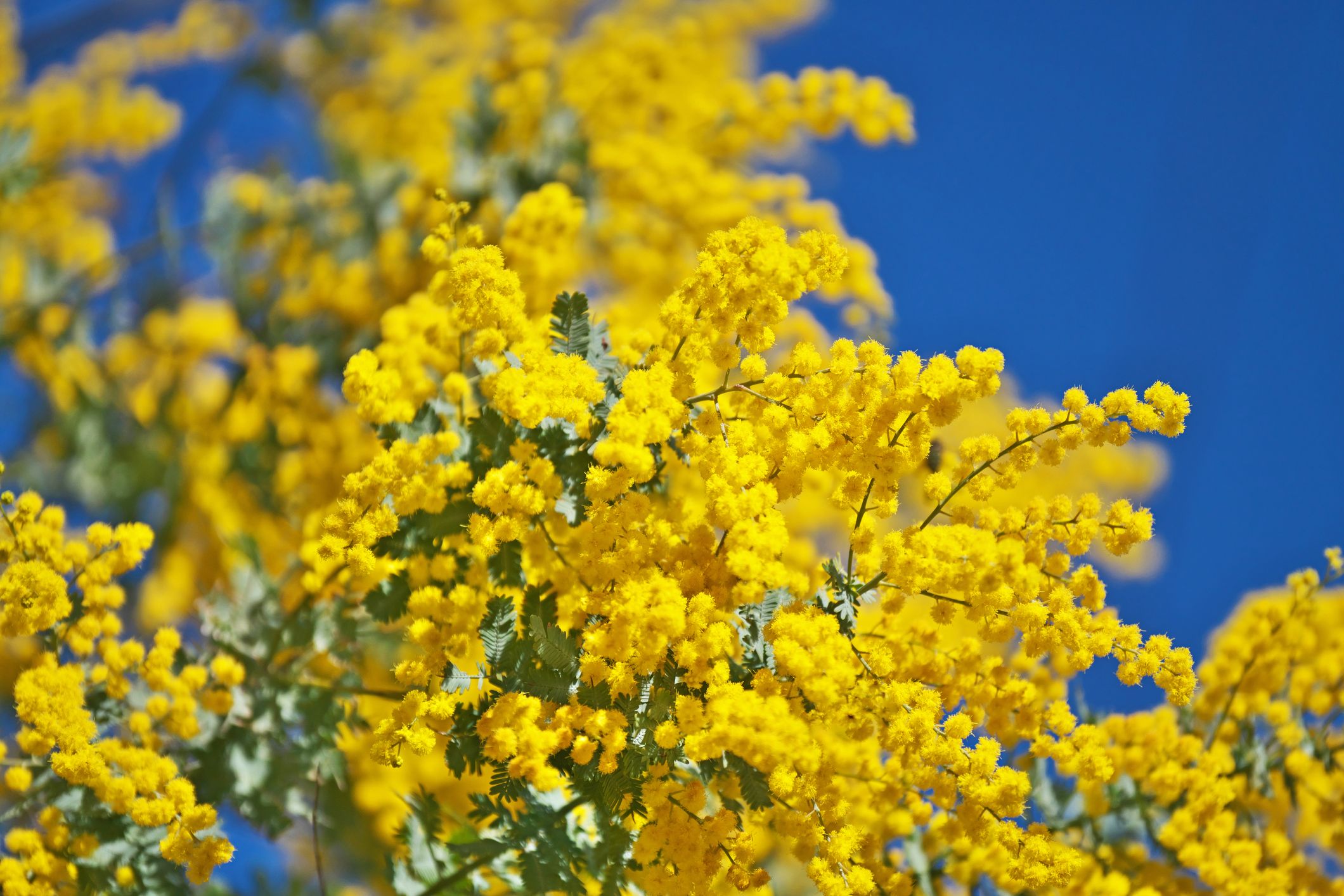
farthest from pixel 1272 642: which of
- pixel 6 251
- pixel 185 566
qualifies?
pixel 6 251

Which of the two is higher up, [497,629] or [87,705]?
[87,705]

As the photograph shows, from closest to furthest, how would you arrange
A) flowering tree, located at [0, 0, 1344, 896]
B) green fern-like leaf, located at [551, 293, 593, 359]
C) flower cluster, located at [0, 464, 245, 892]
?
flowering tree, located at [0, 0, 1344, 896] → flower cluster, located at [0, 464, 245, 892] → green fern-like leaf, located at [551, 293, 593, 359]

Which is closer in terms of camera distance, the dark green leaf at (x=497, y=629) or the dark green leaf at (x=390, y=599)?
the dark green leaf at (x=497, y=629)

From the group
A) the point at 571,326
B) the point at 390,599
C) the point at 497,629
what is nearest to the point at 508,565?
the point at 497,629

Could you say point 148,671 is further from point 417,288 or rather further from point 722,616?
point 417,288

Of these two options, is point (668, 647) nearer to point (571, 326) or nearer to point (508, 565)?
point (508, 565)

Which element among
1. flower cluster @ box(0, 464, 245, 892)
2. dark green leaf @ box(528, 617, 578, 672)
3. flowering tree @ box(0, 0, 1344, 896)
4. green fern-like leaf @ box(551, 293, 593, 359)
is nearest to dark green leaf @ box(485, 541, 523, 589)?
flowering tree @ box(0, 0, 1344, 896)

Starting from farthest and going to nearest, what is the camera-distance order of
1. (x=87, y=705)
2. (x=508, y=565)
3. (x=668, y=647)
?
(x=87, y=705) → (x=508, y=565) → (x=668, y=647)

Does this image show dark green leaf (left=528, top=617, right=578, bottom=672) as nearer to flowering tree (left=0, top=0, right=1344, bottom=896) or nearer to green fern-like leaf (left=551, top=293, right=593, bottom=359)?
flowering tree (left=0, top=0, right=1344, bottom=896)


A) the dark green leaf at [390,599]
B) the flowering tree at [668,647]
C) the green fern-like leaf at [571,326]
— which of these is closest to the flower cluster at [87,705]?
the flowering tree at [668,647]

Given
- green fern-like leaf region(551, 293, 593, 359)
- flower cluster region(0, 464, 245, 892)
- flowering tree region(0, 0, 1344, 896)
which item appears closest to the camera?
flowering tree region(0, 0, 1344, 896)

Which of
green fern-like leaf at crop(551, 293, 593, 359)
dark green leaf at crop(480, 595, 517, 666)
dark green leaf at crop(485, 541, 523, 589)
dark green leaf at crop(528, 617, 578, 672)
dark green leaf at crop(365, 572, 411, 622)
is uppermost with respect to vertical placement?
green fern-like leaf at crop(551, 293, 593, 359)

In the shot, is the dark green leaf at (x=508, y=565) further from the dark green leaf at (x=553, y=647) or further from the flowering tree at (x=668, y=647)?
the dark green leaf at (x=553, y=647)

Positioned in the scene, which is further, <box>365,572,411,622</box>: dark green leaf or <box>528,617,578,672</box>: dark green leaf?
<box>365,572,411,622</box>: dark green leaf
